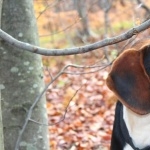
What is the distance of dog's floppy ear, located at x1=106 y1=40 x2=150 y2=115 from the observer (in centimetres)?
312

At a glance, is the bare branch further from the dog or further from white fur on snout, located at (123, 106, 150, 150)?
white fur on snout, located at (123, 106, 150, 150)

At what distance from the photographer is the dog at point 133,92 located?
10.2 ft

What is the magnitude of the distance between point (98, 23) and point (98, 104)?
9.56m

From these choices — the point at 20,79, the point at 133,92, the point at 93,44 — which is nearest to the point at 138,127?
the point at 133,92

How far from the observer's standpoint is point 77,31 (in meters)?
16.7

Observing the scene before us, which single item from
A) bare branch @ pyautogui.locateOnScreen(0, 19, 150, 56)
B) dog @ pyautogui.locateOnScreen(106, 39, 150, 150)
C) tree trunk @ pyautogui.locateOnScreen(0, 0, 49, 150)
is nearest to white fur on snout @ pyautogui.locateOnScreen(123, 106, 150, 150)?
dog @ pyautogui.locateOnScreen(106, 39, 150, 150)

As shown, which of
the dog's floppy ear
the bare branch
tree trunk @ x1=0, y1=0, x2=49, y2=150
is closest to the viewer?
the bare branch

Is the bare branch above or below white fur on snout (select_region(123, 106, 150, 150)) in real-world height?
above

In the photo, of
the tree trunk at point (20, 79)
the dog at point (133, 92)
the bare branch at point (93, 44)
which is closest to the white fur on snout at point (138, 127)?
the dog at point (133, 92)

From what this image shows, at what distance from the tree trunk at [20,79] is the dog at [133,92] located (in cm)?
90

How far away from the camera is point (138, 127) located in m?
3.22

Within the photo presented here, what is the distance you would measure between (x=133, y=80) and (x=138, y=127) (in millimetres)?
288

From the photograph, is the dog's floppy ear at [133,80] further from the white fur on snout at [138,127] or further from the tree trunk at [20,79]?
the tree trunk at [20,79]

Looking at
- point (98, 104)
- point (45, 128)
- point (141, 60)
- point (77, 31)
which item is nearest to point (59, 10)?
point (77, 31)
